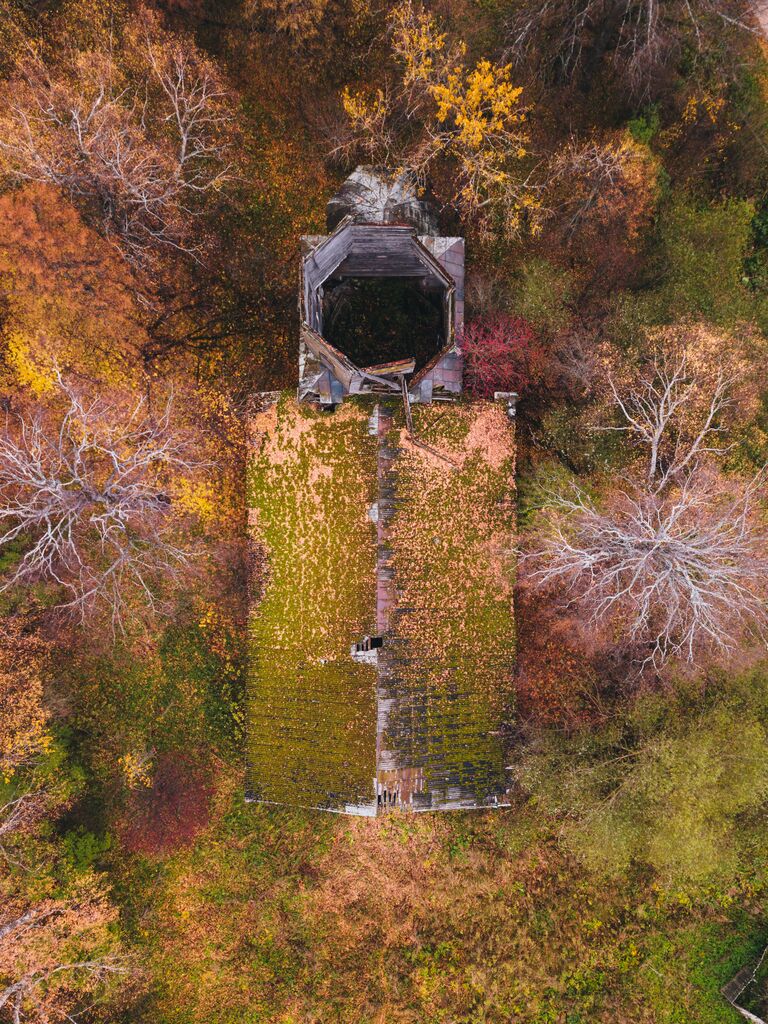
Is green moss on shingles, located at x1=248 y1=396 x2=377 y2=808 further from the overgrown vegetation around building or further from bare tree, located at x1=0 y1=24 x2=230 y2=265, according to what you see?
bare tree, located at x1=0 y1=24 x2=230 y2=265

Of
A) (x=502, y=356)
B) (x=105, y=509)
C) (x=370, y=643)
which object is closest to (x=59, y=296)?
(x=105, y=509)

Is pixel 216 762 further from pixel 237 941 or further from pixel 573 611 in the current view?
pixel 573 611

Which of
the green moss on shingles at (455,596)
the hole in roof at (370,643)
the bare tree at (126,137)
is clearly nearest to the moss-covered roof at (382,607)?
the green moss on shingles at (455,596)

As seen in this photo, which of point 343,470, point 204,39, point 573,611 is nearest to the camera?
point 343,470

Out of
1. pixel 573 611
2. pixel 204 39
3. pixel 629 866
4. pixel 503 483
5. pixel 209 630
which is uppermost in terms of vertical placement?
pixel 204 39

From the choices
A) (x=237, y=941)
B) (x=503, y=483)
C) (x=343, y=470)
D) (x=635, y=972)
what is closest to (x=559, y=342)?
(x=503, y=483)

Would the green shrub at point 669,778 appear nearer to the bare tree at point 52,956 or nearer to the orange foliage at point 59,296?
the bare tree at point 52,956

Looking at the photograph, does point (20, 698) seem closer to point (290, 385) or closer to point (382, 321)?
point (290, 385)

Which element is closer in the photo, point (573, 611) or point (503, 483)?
point (503, 483)
